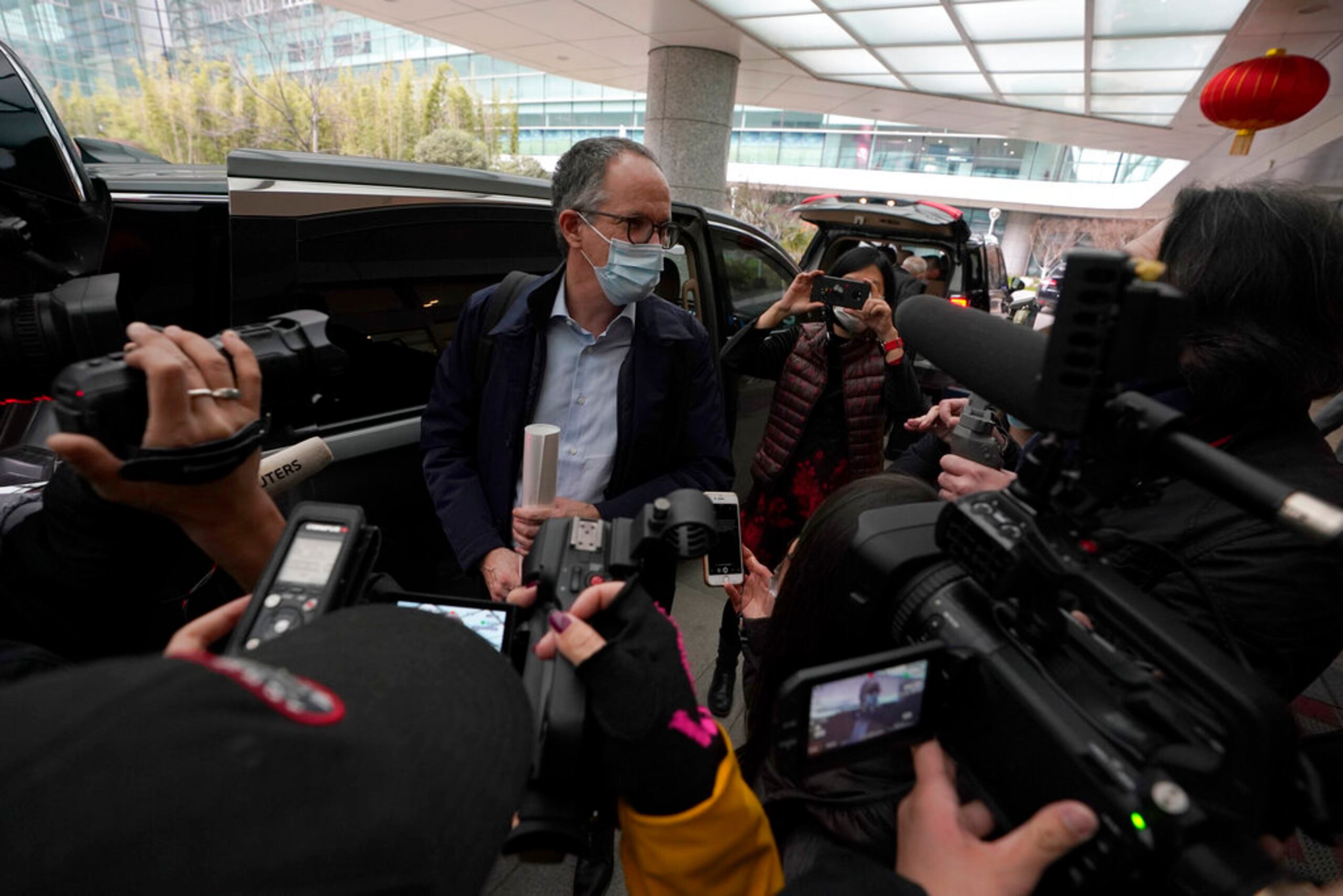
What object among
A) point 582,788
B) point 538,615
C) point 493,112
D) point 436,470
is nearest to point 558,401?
point 436,470

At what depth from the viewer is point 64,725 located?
33 cm

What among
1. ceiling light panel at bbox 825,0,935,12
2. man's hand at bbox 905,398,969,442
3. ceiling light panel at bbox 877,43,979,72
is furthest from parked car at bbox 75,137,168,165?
ceiling light panel at bbox 877,43,979,72

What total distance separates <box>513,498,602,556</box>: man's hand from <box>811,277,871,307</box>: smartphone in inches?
50.5

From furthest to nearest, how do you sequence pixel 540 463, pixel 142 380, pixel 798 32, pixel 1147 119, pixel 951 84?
pixel 1147 119 < pixel 951 84 < pixel 798 32 < pixel 540 463 < pixel 142 380

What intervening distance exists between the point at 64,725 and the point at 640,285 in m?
1.61

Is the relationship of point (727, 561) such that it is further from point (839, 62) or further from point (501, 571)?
point (839, 62)

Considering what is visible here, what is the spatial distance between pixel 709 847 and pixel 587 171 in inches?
64.1

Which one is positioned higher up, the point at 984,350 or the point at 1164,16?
the point at 1164,16

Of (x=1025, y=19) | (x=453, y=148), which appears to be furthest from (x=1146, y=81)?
(x=453, y=148)

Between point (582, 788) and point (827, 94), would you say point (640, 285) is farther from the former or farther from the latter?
point (827, 94)

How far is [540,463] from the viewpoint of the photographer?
1.25 m

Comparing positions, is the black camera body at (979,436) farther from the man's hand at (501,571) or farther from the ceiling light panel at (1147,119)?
the ceiling light panel at (1147,119)

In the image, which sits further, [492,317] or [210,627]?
[492,317]

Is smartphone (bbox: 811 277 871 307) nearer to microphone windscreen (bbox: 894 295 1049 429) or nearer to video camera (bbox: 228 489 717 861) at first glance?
microphone windscreen (bbox: 894 295 1049 429)
